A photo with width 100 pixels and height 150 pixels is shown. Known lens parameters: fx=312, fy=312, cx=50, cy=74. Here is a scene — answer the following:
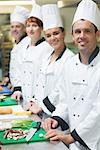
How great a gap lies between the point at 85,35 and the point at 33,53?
0.82 meters

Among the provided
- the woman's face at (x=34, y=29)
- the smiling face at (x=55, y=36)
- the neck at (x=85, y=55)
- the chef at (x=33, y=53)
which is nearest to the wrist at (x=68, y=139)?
the neck at (x=85, y=55)

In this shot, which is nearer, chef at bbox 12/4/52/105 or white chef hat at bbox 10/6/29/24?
chef at bbox 12/4/52/105

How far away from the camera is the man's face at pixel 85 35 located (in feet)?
4.09

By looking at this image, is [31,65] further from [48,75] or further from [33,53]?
[48,75]

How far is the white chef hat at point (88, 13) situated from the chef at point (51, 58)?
0.33 metres

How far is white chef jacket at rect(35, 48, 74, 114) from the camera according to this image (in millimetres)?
1672

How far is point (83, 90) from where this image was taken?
50.6 inches

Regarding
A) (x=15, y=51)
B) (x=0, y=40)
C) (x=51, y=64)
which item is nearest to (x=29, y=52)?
(x=51, y=64)

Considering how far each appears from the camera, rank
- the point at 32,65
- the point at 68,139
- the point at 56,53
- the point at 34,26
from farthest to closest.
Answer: the point at 32,65 → the point at 34,26 → the point at 56,53 → the point at 68,139

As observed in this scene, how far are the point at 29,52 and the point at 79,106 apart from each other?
857 millimetres

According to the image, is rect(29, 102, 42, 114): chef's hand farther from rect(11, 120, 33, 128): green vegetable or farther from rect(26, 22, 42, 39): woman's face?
rect(26, 22, 42, 39): woman's face

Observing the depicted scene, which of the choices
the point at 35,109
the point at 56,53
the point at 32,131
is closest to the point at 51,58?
the point at 56,53

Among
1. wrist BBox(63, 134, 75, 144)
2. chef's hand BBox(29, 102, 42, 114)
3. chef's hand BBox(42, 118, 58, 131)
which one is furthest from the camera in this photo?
chef's hand BBox(29, 102, 42, 114)

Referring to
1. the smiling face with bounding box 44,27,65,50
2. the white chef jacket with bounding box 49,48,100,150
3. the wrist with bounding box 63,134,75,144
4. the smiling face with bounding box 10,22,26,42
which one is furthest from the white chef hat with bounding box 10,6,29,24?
the wrist with bounding box 63,134,75,144
